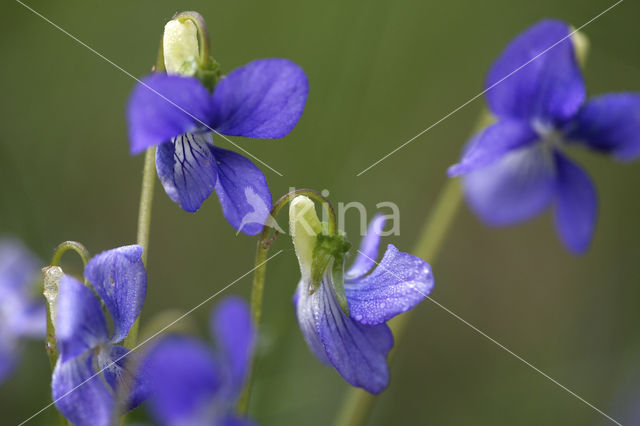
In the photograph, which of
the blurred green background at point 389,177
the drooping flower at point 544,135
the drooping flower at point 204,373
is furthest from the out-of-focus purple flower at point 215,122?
the blurred green background at point 389,177

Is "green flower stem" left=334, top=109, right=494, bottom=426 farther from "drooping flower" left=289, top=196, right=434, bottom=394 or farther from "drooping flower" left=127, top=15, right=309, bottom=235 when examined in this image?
"drooping flower" left=127, top=15, right=309, bottom=235

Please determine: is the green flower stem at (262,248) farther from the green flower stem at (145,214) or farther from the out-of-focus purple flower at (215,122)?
the green flower stem at (145,214)

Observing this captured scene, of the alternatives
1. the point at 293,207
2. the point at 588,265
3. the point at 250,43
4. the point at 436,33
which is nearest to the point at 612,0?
the point at 436,33

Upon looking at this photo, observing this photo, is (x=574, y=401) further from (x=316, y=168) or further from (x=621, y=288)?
(x=316, y=168)

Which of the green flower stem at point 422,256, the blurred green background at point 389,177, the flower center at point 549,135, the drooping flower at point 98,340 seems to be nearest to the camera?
the drooping flower at point 98,340

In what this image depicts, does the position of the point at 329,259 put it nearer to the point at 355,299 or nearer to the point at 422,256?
the point at 355,299
